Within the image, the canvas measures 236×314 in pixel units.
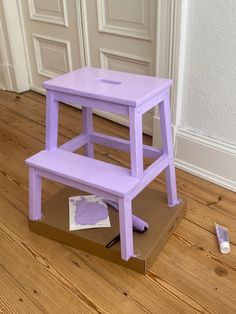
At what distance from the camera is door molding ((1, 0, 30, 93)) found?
2.34 m

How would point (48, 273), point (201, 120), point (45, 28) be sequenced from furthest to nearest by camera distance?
point (45, 28) → point (201, 120) → point (48, 273)

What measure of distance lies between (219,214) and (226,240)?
159mm

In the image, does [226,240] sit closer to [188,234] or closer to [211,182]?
[188,234]

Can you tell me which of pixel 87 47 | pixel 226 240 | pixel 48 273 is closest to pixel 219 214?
pixel 226 240

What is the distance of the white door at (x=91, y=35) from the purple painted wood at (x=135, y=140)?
0.77 m

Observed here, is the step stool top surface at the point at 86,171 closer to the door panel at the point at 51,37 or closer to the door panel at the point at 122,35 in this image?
the door panel at the point at 122,35

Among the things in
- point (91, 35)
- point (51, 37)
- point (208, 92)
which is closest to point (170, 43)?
point (208, 92)

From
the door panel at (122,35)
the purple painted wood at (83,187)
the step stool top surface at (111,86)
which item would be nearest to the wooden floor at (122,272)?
the purple painted wood at (83,187)

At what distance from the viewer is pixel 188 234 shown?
1.23 m

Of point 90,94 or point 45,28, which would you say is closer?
point 90,94

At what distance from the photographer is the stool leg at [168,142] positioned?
3.60 feet

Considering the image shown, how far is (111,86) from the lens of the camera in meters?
1.04

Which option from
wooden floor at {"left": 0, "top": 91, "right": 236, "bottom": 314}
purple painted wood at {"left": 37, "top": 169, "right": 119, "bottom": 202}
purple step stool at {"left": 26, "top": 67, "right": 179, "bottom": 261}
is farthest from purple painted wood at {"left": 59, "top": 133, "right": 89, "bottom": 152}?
wooden floor at {"left": 0, "top": 91, "right": 236, "bottom": 314}

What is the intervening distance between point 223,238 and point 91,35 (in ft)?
4.35
